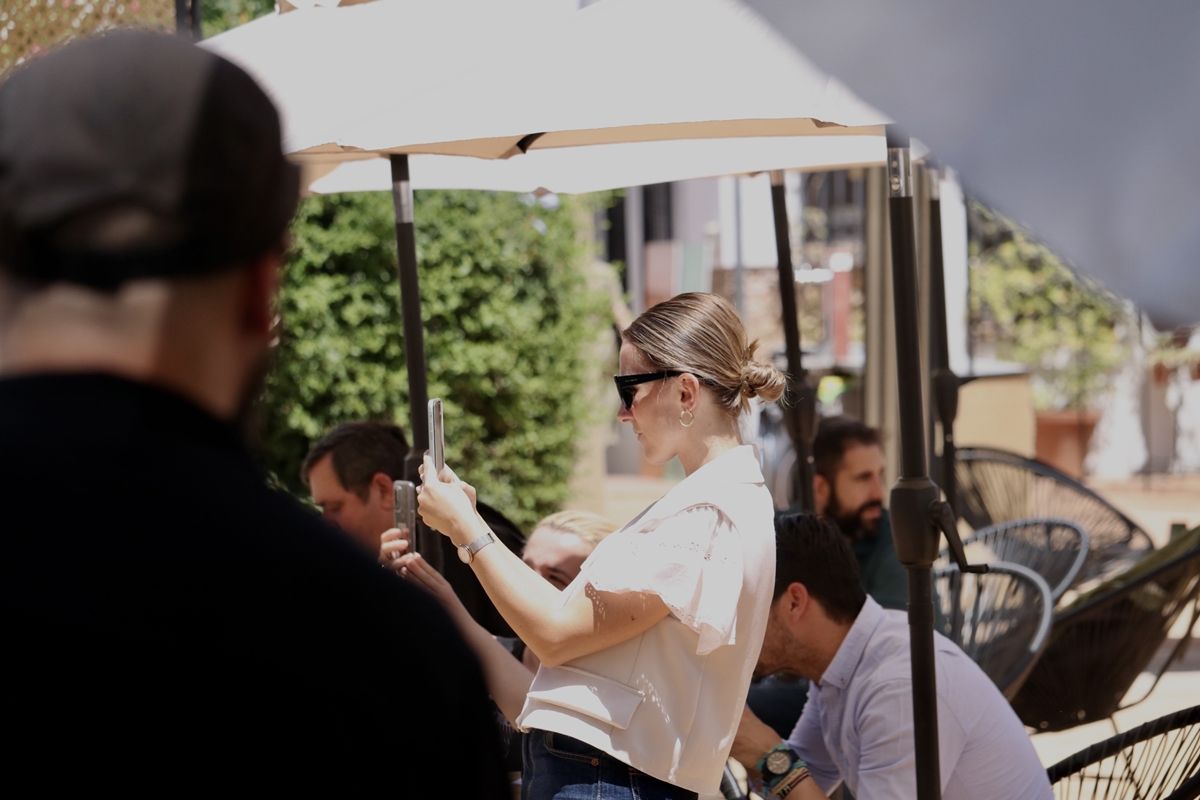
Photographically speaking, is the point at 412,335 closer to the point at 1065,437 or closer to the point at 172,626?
the point at 172,626

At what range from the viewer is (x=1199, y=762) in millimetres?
2631

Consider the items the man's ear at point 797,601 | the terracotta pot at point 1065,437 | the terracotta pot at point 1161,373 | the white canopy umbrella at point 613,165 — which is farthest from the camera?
the terracotta pot at point 1065,437

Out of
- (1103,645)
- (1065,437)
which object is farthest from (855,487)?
(1065,437)

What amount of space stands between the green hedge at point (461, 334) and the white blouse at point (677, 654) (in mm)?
4647

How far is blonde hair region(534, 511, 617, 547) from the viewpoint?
325 centimetres

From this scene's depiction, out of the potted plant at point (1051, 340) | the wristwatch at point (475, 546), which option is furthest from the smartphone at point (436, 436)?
the potted plant at point (1051, 340)

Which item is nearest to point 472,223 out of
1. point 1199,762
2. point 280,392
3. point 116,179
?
point 280,392

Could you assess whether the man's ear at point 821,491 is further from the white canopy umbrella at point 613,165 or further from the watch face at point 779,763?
the watch face at point 779,763

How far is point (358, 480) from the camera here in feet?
12.3

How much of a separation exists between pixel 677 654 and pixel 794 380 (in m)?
1.96

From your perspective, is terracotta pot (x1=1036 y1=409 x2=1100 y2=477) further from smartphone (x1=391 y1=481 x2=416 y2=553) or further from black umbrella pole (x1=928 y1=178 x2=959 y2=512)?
smartphone (x1=391 y1=481 x2=416 y2=553)

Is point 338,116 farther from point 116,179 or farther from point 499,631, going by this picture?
point 116,179

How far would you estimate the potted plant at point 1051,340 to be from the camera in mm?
12758

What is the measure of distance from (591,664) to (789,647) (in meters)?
0.76
